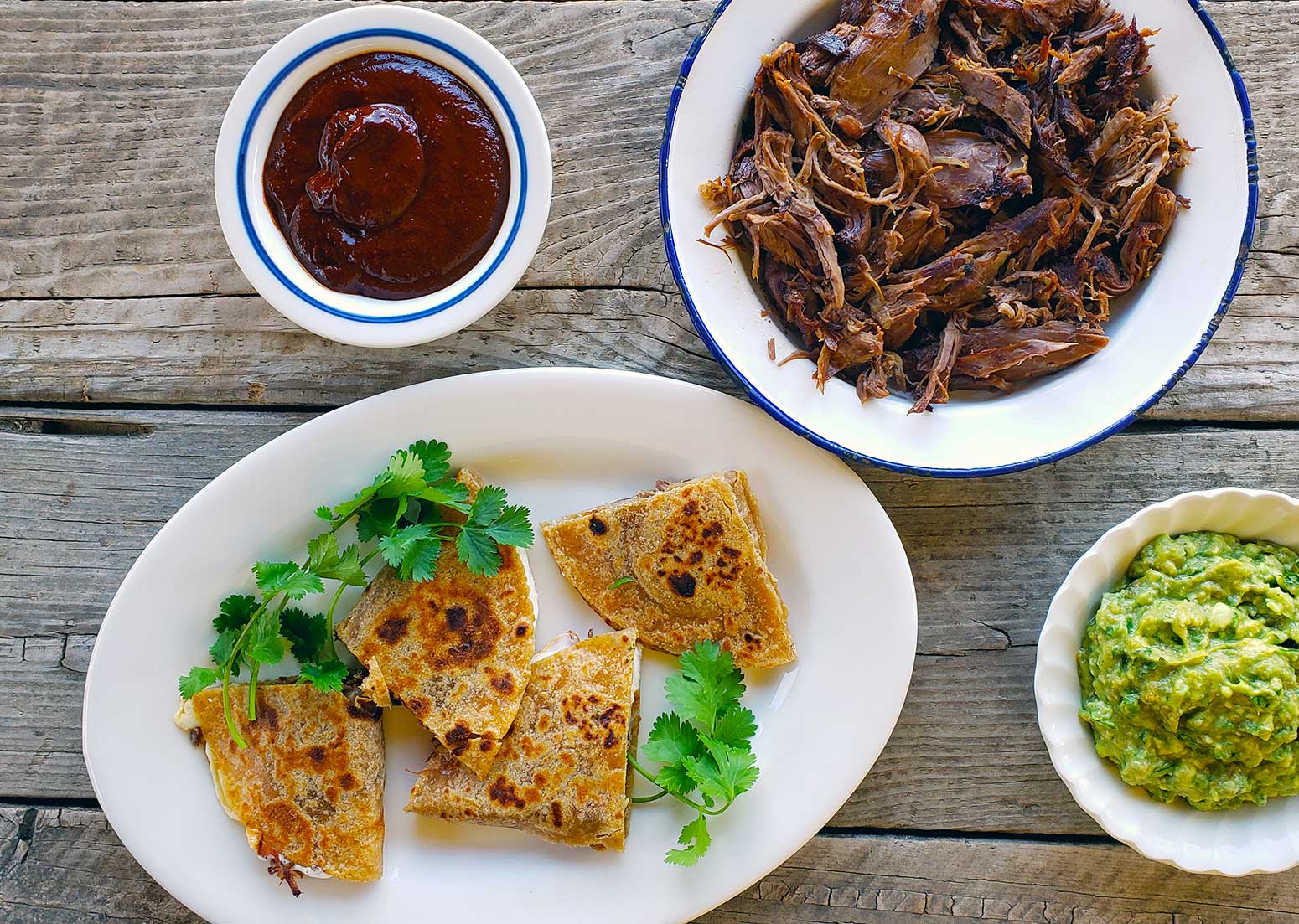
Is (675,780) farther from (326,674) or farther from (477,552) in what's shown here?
(326,674)

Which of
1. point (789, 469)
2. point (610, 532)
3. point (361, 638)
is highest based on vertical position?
point (789, 469)

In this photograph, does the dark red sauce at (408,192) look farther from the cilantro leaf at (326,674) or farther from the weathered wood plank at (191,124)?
the cilantro leaf at (326,674)

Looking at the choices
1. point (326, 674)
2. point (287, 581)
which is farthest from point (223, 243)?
point (326, 674)

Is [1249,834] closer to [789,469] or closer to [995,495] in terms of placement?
[995,495]

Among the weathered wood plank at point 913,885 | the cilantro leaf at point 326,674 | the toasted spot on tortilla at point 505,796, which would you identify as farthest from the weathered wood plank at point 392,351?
the weathered wood plank at point 913,885

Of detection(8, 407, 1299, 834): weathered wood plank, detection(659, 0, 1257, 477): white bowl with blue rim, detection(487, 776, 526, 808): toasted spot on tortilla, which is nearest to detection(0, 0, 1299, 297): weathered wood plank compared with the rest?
detection(659, 0, 1257, 477): white bowl with blue rim

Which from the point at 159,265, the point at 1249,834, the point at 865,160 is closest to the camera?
the point at 865,160

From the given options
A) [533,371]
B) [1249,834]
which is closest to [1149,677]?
[1249,834]
